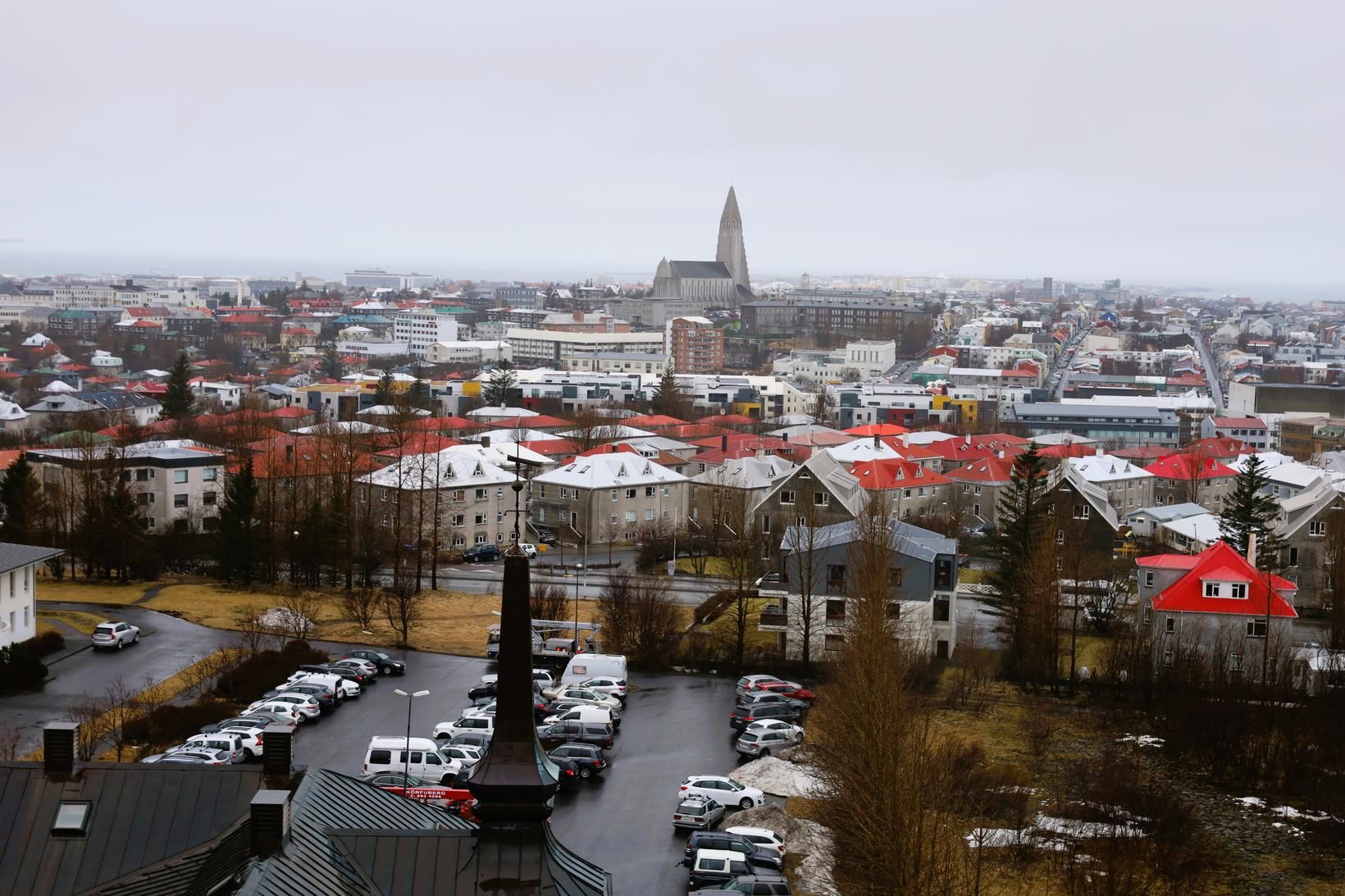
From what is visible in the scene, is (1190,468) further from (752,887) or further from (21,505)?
(752,887)

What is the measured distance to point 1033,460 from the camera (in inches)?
923

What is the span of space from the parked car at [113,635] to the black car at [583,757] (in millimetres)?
7835

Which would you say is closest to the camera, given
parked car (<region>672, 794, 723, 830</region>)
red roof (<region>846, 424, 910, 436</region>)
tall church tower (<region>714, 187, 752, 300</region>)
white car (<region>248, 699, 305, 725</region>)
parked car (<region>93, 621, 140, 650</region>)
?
parked car (<region>672, 794, 723, 830</region>)

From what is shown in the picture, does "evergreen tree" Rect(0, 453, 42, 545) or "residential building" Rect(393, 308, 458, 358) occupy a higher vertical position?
"residential building" Rect(393, 308, 458, 358)

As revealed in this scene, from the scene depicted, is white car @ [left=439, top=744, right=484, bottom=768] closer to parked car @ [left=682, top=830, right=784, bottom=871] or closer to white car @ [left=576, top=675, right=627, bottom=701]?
parked car @ [left=682, top=830, right=784, bottom=871]

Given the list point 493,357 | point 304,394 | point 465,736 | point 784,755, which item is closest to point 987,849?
point 784,755

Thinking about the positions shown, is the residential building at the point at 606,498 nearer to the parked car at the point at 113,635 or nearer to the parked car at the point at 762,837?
the parked car at the point at 113,635

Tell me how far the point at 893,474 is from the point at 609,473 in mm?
7604

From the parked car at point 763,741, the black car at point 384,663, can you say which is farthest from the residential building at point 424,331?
the parked car at point 763,741

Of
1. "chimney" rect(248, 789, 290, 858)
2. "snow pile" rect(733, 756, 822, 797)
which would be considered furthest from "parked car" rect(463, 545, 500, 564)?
"chimney" rect(248, 789, 290, 858)

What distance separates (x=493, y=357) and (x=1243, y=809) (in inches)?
3119

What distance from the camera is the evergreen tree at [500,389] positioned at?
186ft

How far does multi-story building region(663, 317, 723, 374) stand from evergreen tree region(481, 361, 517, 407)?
99.0 ft

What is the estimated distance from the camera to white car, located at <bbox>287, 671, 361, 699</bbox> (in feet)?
55.0
